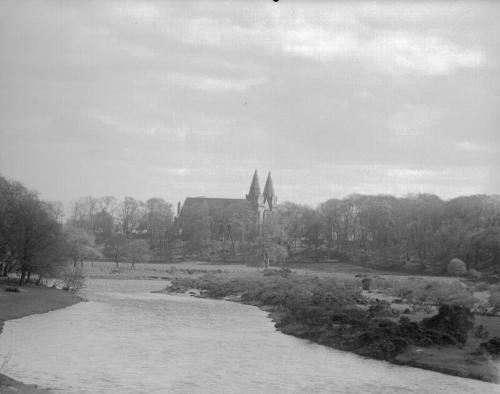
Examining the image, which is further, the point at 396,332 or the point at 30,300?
the point at 30,300

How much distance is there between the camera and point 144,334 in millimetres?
42062

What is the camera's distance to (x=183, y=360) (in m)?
33.5

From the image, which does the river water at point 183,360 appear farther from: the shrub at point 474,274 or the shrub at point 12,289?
the shrub at point 474,274

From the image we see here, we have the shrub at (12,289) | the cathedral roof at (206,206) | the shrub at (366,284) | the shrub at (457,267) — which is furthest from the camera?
the cathedral roof at (206,206)

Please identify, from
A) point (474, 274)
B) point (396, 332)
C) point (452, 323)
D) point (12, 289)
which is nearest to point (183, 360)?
point (396, 332)

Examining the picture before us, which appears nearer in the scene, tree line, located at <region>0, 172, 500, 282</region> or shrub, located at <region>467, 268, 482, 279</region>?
tree line, located at <region>0, 172, 500, 282</region>

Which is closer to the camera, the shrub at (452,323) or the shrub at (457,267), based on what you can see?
the shrub at (452,323)

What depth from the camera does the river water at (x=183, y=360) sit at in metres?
28.4

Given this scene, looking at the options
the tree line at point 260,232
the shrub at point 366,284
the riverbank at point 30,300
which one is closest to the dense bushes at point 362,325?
the shrub at point 366,284

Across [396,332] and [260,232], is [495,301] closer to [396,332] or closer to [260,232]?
[396,332]

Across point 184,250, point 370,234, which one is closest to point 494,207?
point 370,234

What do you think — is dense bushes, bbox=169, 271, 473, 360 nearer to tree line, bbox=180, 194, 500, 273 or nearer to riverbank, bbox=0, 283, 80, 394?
riverbank, bbox=0, 283, 80, 394

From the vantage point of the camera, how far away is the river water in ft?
93.2

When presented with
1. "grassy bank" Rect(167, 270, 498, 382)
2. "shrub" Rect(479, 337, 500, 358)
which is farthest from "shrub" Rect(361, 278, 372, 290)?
"shrub" Rect(479, 337, 500, 358)
